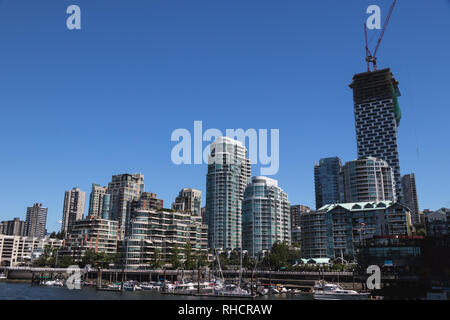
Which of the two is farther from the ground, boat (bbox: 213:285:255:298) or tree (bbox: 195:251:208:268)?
tree (bbox: 195:251:208:268)

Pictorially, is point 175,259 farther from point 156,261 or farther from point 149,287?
point 149,287

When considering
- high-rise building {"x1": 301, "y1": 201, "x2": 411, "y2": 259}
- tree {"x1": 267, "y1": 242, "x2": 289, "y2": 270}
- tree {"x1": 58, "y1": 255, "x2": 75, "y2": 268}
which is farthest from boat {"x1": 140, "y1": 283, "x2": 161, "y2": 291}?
high-rise building {"x1": 301, "y1": 201, "x2": 411, "y2": 259}

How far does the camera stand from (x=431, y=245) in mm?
93812

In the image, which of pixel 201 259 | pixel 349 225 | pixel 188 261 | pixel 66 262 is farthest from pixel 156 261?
pixel 349 225

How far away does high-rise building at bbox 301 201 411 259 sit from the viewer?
177375 mm

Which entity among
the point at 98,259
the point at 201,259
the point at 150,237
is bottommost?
the point at 98,259

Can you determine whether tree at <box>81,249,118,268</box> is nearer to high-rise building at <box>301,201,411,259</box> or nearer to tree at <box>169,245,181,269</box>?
tree at <box>169,245,181,269</box>

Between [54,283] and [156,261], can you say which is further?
[156,261]

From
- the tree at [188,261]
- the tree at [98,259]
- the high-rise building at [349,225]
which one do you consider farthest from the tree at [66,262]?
the high-rise building at [349,225]

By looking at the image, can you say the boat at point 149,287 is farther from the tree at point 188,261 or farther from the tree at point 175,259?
the tree at point 188,261

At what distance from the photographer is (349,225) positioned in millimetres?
189250

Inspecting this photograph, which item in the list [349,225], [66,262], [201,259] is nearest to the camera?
[349,225]
